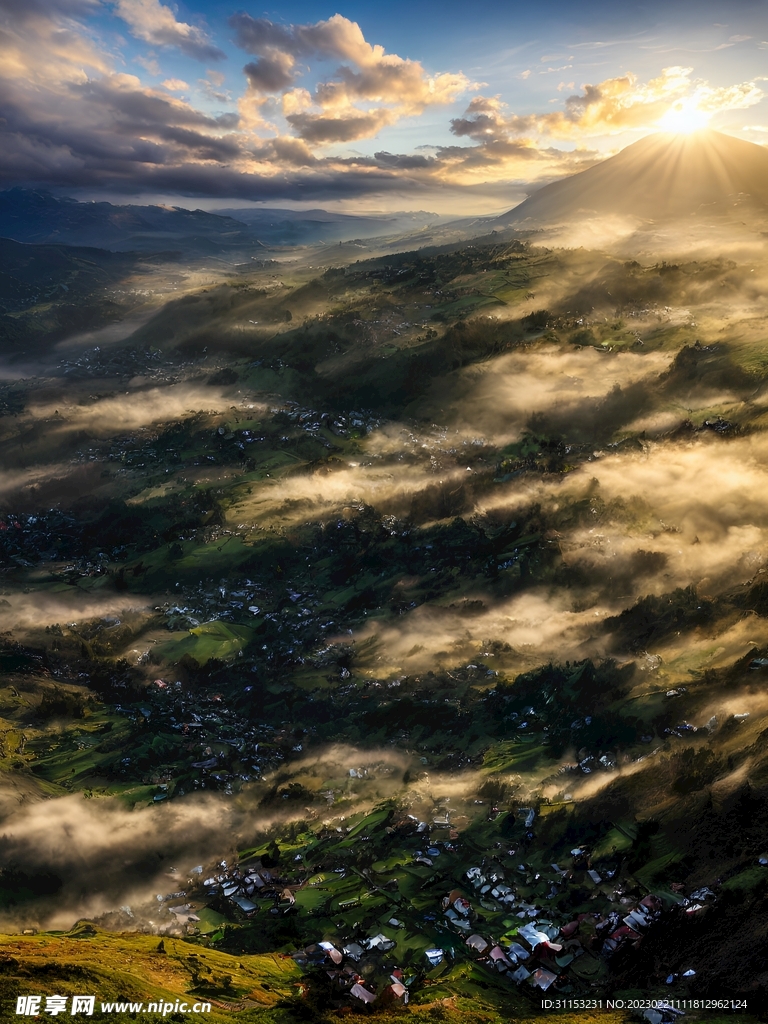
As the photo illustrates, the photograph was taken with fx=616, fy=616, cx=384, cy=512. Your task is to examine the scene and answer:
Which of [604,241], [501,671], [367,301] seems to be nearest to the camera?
[501,671]

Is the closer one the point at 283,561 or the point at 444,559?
the point at 444,559

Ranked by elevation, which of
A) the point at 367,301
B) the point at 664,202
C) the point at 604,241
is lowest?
the point at 367,301

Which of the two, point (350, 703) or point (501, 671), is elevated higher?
point (501, 671)

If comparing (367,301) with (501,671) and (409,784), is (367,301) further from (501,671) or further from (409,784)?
(409,784)

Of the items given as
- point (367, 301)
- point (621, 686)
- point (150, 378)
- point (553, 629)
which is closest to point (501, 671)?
point (553, 629)

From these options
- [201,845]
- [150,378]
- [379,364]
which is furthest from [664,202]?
[201,845]

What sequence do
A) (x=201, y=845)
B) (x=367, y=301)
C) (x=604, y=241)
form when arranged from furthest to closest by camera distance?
(x=604, y=241), (x=367, y=301), (x=201, y=845)

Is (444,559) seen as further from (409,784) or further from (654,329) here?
(654,329)
